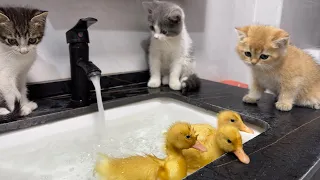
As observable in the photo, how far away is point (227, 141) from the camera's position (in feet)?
1.87

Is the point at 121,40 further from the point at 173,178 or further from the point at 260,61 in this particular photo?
the point at 173,178

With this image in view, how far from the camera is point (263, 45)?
85cm

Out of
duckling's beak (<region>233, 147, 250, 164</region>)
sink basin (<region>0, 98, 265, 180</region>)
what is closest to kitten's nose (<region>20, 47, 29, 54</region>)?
sink basin (<region>0, 98, 265, 180</region>)

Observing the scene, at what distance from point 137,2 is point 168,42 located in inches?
9.7

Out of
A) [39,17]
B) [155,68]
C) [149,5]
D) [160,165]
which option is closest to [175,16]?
[149,5]

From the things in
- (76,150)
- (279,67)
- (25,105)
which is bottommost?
(76,150)

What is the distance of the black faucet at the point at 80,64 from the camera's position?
2.80 feet

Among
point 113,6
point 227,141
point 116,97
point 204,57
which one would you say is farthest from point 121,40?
point 227,141

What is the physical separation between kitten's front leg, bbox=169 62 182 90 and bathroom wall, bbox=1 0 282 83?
17cm

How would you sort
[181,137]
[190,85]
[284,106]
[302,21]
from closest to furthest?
[181,137] < [284,106] < [190,85] < [302,21]

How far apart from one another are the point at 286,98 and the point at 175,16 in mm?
576

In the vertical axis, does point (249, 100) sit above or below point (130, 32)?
below

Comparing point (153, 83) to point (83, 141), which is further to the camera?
point (153, 83)

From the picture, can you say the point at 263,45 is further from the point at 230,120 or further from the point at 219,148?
the point at 219,148
